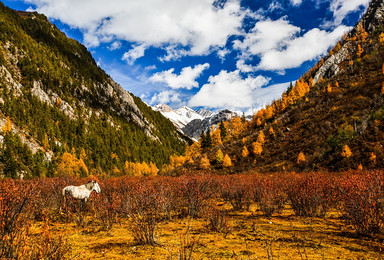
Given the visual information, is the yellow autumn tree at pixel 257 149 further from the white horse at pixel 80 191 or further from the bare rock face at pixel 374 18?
the bare rock face at pixel 374 18

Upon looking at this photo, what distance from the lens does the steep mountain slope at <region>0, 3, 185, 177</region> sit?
68938mm

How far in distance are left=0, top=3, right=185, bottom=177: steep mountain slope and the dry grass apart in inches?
2630

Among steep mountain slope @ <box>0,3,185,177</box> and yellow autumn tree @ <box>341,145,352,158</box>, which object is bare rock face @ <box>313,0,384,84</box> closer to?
yellow autumn tree @ <box>341,145,352,158</box>

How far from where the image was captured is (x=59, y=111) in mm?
100750

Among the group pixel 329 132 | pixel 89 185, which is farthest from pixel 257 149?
pixel 89 185

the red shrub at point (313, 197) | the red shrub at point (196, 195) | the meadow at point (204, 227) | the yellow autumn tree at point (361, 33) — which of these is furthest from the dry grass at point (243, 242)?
the yellow autumn tree at point (361, 33)

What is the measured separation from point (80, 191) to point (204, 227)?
20.9ft

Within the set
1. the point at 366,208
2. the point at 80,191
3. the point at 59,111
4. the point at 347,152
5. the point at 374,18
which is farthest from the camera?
the point at 374,18

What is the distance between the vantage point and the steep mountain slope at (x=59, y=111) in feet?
226

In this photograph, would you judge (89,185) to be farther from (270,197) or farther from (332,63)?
(332,63)

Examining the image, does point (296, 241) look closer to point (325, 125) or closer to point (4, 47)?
point (325, 125)

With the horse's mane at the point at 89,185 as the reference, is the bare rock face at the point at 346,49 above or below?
above

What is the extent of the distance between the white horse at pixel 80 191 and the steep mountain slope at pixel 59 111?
2450 inches

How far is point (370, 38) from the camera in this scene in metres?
104
